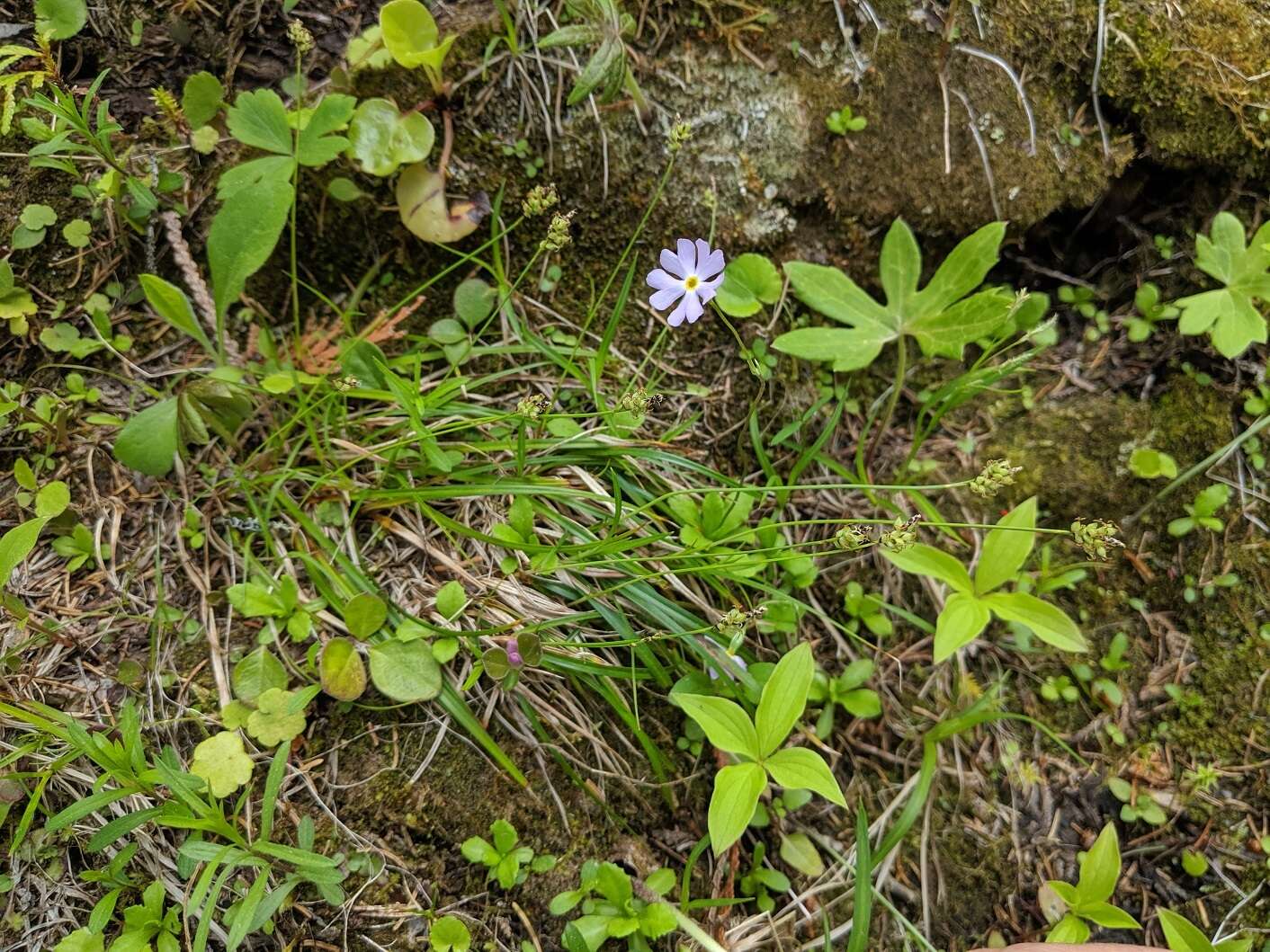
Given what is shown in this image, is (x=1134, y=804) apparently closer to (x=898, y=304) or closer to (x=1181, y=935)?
(x=1181, y=935)

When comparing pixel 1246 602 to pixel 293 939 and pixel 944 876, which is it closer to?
pixel 944 876

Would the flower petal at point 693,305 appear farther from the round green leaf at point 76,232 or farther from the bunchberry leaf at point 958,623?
the round green leaf at point 76,232

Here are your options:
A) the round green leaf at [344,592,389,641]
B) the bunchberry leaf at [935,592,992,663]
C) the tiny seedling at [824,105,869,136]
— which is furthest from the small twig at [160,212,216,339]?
the bunchberry leaf at [935,592,992,663]

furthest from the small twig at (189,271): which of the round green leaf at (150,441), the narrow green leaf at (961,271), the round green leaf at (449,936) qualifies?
the narrow green leaf at (961,271)

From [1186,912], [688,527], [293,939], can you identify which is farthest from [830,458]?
[293,939]

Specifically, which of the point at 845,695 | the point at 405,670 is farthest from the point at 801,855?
the point at 405,670

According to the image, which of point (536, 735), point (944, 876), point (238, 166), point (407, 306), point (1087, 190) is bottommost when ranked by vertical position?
point (944, 876)
